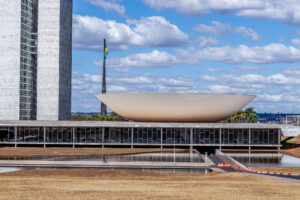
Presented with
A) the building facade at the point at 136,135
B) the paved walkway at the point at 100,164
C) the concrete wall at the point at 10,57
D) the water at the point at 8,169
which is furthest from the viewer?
the concrete wall at the point at 10,57

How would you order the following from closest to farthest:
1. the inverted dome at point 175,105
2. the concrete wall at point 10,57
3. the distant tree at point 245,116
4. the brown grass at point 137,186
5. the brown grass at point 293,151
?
the brown grass at point 137,186, the brown grass at point 293,151, the inverted dome at point 175,105, the concrete wall at point 10,57, the distant tree at point 245,116

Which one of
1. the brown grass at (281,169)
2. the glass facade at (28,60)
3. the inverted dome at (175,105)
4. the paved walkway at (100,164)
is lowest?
the paved walkway at (100,164)

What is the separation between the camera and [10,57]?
326 feet

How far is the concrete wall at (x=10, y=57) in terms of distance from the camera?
97.9m

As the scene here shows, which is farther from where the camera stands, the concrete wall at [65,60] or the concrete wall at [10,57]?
the concrete wall at [65,60]

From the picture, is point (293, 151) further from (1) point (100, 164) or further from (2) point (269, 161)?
(1) point (100, 164)

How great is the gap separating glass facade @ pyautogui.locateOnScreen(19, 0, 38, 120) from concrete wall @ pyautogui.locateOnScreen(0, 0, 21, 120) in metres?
1.43

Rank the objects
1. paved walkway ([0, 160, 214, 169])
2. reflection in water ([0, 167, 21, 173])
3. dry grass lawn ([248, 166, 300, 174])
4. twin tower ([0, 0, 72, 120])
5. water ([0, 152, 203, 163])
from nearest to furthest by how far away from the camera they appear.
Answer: dry grass lawn ([248, 166, 300, 174])
reflection in water ([0, 167, 21, 173])
paved walkway ([0, 160, 214, 169])
water ([0, 152, 203, 163])
twin tower ([0, 0, 72, 120])

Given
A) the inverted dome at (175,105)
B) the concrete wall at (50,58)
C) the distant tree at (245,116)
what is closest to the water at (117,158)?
the inverted dome at (175,105)

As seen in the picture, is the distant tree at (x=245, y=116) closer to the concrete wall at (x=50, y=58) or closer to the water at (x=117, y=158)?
the concrete wall at (x=50, y=58)

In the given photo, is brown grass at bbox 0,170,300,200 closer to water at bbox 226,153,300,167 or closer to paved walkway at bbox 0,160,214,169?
paved walkway at bbox 0,160,214,169

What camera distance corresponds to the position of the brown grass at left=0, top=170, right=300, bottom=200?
26844 millimetres

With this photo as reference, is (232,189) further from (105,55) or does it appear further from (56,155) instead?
(105,55)

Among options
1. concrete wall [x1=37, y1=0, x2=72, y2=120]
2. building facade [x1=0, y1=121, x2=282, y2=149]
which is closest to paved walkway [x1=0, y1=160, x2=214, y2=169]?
building facade [x1=0, y1=121, x2=282, y2=149]
